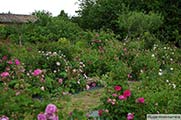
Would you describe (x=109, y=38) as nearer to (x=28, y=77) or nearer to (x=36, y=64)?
(x=36, y=64)

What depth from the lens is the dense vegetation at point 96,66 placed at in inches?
206

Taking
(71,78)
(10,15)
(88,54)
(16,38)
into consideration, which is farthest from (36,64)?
(10,15)

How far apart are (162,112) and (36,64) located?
514 centimetres

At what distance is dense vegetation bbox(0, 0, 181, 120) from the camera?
17.2ft

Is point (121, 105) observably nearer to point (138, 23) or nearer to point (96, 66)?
point (96, 66)

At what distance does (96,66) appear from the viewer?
11.3m

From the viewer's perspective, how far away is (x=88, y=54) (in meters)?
12.3

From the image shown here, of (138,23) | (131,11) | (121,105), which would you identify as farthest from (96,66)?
(131,11)

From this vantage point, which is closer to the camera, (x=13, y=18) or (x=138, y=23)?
(x=138, y=23)

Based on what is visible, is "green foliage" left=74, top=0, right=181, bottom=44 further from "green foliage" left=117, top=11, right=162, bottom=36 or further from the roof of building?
the roof of building

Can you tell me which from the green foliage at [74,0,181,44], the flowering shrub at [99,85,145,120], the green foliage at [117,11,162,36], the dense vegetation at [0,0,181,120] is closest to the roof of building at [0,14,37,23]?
the dense vegetation at [0,0,181,120]

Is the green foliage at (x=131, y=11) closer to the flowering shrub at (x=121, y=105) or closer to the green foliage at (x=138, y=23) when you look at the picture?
the green foliage at (x=138, y=23)

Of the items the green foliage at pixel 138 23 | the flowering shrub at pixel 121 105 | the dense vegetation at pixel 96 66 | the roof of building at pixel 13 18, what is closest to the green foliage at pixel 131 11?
the dense vegetation at pixel 96 66

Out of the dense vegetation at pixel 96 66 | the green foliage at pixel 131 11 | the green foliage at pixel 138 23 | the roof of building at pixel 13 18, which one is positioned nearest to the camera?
the dense vegetation at pixel 96 66
